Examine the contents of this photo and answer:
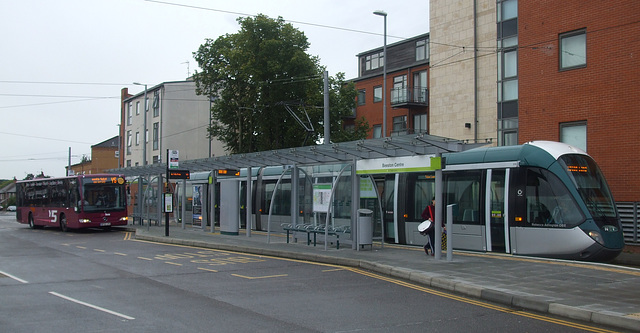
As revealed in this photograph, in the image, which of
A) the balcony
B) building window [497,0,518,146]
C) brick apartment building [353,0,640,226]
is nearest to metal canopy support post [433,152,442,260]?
brick apartment building [353,0,640,226]

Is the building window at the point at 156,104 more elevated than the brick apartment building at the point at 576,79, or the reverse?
the building window at the point at 156,104

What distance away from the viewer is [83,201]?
26.1 meters

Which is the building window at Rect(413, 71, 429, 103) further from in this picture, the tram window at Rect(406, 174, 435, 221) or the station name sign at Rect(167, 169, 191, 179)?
the tram window at Rect(406, 174, 435, 221)

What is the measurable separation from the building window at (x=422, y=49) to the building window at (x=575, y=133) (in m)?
16.8

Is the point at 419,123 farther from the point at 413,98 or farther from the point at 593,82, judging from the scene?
the point at 593,82

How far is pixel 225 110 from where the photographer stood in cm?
3669

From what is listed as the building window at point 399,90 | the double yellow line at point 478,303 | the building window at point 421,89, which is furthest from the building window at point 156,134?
the double yellow line at point 478,303

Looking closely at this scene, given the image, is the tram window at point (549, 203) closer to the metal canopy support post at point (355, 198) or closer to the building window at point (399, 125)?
the metal canopy support post at point (355, 198)

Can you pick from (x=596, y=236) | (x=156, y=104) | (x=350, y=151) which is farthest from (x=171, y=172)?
(x=156, y=104)

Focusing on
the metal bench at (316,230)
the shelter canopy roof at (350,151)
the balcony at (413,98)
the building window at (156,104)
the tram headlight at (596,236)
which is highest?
the building window at (156,104)

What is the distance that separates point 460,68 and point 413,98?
24.8 ft

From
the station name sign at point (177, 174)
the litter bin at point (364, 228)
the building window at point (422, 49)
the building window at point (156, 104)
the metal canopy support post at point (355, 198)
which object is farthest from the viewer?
the building window at point (156, 104)

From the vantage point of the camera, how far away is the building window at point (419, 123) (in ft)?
117

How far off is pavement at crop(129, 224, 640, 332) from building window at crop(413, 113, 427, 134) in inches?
771
